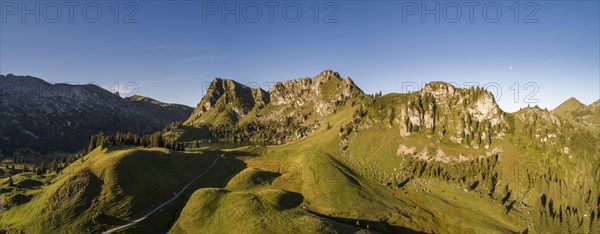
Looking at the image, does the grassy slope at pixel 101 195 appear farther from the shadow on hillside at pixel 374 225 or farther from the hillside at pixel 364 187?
the shadow on hillside at pixel 374 225

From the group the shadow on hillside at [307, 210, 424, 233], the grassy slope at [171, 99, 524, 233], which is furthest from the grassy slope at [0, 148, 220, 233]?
the shadow on hillside at [307, 210, 424, 233]

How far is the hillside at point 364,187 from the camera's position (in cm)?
10538

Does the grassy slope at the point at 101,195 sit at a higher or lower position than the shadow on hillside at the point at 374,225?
higher

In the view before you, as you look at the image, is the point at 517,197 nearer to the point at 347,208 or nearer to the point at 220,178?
the point at 347,208

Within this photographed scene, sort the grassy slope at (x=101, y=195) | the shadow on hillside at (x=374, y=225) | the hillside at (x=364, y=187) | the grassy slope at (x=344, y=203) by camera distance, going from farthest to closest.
Result: the shadow on hillside at (x=374, y=225) < the grassy slope at (x=344, y=203) < the hillside at (x=364, y=187) < the grassy slope at (x=101, y=195)

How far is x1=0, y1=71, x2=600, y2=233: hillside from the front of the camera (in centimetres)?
10538

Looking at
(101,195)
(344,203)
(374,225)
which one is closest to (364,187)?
(344,203)

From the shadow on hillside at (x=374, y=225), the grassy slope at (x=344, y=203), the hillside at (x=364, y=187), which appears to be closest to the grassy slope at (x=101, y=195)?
the hillside at (x=364, y=187)

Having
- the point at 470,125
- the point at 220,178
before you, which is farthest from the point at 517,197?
the point at 220,178

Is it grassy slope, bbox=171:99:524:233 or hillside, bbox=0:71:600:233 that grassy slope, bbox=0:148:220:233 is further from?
grassy slope, bbox=171:99:524:233

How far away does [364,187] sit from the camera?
150125 mm

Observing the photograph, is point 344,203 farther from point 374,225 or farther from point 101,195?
point 101,195

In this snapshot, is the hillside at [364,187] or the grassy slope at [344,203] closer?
the hillside at [364,187]

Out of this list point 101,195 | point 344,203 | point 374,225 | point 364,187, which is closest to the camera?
point 101,195
